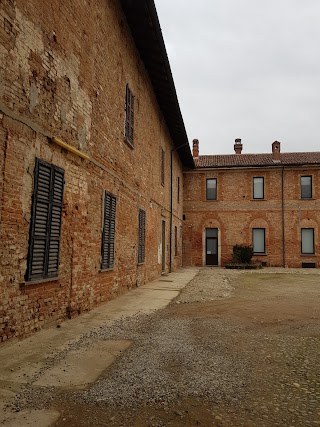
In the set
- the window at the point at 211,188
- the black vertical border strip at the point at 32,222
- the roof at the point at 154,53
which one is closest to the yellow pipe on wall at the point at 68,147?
the black vertical border strip at the point at 32,222

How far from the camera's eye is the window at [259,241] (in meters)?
22.4

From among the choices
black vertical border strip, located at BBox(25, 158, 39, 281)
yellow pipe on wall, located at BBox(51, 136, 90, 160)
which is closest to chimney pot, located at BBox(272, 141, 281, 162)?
yellow pipe on wall, located at BBox(51, 136, 90, 160)

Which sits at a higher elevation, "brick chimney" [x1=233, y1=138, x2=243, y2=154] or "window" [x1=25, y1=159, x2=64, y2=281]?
"brick chimney" [x1=233, y1=138, x2=243, y2=154]

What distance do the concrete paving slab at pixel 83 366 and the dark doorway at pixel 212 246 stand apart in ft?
61.3

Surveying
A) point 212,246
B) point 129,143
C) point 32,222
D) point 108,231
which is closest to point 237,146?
point 212,246

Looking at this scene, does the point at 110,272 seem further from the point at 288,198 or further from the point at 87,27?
the point at 288,198

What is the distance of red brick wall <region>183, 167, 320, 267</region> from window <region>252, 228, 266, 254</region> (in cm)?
27

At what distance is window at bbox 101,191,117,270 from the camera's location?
7.48 metres

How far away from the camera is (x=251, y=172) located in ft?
75.5

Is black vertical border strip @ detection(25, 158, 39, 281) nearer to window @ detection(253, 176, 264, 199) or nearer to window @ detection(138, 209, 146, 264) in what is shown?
window @ detection(138, 209, 146, 264)

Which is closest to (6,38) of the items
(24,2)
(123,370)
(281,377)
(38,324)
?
(24,2)

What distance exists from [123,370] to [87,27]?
6.05 metres

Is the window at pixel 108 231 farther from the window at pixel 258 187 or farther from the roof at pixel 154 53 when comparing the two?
the window at pixel 258 187

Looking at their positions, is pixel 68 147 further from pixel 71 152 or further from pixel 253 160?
pixel 253 160
